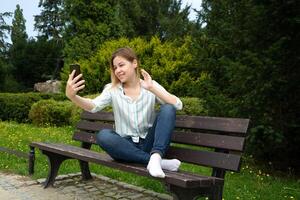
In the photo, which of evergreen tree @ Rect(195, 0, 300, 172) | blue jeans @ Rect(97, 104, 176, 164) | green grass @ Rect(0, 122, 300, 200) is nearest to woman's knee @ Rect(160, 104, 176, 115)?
blue jeans @ Rect(97, 104, 176, 164)

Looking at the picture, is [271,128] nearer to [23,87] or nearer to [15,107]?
[15,107]

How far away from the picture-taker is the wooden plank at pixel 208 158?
13.3 ft

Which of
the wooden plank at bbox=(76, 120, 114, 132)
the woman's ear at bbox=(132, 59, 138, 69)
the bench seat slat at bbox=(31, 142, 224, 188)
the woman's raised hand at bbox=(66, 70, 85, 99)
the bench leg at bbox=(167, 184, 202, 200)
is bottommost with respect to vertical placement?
the bench leg at bbox=(167, 184, 202, 200)

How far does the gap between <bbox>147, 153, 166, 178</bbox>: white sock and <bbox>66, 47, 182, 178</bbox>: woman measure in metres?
0.08

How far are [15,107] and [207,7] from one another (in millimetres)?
11162

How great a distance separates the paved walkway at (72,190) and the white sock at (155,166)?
4.18ft

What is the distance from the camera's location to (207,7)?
7.91 metres

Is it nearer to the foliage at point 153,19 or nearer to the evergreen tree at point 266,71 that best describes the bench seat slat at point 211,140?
the evergreen tree at point 266,71

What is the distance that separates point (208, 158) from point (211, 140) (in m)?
0.18

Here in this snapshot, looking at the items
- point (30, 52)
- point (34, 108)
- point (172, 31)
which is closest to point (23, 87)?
point (30, 52)

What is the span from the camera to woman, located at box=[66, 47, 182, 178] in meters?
4.33

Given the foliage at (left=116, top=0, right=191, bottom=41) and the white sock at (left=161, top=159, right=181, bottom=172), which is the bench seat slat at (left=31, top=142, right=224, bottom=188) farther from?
the foliage at (left=116, top=0, right=191, bottom=41)

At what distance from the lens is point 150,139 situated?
15.1ft

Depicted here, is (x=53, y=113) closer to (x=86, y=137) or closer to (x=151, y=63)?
(x=151, y=63)
